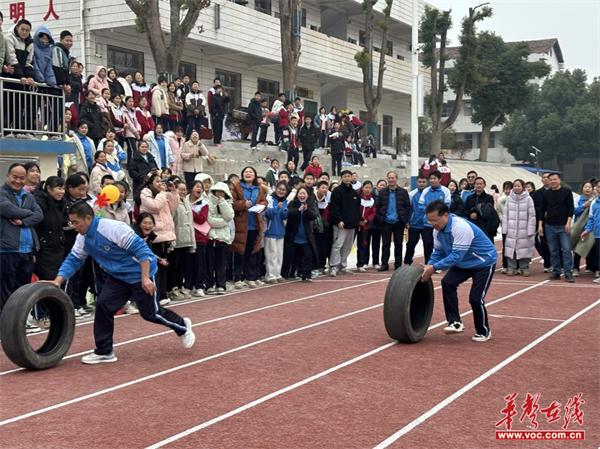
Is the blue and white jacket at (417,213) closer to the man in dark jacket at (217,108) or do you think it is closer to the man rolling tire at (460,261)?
the man rolling tire at (460,261)

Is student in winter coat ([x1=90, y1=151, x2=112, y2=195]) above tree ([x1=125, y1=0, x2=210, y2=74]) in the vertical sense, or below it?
below

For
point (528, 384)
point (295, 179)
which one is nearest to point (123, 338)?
point (528, 384)

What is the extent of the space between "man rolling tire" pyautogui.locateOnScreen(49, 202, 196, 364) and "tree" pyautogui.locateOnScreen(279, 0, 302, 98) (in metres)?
17.1

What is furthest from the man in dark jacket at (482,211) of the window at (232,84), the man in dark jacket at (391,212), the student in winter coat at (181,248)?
the window at (232,84)

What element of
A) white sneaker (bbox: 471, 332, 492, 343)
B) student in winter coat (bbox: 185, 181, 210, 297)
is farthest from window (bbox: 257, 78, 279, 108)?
white sneaker (bbox: 471, 332, 492, 343)

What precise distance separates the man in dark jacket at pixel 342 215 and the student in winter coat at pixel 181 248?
3520 mm

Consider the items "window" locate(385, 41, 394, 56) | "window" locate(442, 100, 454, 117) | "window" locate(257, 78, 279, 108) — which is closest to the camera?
"window" locate(257, 78, 279, 108)

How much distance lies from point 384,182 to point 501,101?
33.4m

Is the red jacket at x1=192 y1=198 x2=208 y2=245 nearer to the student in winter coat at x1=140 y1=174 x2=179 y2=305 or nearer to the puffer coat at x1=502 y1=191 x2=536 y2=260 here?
the student in winter coat at x1=140 y1=174 x2=179 y2=305

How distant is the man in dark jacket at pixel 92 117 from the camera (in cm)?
1331

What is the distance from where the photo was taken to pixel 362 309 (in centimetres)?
1046

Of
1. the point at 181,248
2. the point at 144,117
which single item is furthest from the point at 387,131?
the point at 181,248

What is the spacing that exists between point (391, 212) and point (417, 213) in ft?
1.85

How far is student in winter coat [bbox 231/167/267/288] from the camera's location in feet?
40.2
